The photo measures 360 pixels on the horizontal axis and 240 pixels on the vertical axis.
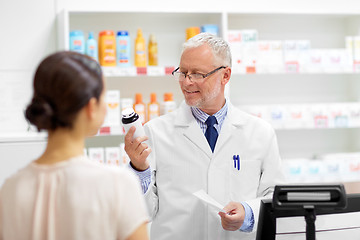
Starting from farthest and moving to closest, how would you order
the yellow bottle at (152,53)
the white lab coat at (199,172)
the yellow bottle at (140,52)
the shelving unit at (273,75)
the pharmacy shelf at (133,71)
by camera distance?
the shelving unit at (273,75) < the yellow bottle at (152,53) < the yellow bottle at (140,52) < the pharmacy shelf at (133,71) < the white lab coat at (199,172)

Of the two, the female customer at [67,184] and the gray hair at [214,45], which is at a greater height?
the gray hair at [214,45]

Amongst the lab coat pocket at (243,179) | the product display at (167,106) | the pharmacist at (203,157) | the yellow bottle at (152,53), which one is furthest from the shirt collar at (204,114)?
the yellow bottle at (152,53)

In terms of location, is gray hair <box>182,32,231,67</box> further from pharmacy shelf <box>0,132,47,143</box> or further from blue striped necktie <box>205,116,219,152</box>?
pharmacy shelf <box>0,132,47,143</box>

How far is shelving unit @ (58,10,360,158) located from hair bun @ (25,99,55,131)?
2.84 m

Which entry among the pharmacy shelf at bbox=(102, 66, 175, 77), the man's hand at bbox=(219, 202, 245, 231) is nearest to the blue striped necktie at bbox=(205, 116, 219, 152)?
the man's hand at bbox=(219, 202, 245, 231)

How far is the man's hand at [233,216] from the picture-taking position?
195cm

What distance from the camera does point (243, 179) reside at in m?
2.28

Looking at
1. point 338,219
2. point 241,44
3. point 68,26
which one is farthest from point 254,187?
point 68,26

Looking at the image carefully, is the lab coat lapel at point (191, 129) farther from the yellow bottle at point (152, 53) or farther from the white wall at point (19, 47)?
the white wall at point (19, 47)

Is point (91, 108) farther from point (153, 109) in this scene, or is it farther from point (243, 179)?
point (153, 109)

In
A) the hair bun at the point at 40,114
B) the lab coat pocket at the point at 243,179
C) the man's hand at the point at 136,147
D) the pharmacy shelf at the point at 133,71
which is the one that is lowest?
the lab coat pocket at the point at 243,179

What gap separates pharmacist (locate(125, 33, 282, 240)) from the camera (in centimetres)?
223

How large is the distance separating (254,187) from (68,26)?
2.14 m

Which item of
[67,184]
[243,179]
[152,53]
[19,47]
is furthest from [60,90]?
[19,47]
